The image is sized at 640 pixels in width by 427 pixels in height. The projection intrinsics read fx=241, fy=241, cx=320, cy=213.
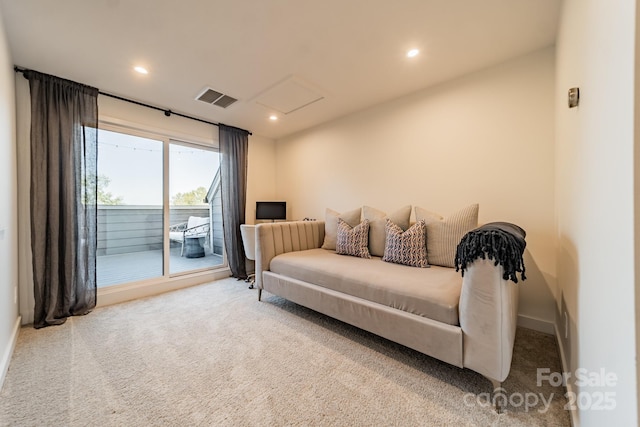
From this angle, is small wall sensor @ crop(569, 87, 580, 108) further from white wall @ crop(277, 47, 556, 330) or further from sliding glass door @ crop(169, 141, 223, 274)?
sliding glass door @ crop(169, 141, 223, 274)

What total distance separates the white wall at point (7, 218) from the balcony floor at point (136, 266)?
71 cm

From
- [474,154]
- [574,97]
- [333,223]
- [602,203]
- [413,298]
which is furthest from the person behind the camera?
[333,223]

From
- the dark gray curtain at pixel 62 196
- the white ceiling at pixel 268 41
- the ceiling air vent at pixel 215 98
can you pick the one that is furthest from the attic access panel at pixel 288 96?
the dark gray curtain at pixel 62 196

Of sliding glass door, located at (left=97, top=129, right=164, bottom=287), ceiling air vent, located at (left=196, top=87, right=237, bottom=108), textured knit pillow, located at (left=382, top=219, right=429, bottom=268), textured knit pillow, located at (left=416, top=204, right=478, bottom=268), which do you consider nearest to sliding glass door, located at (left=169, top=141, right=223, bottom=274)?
sliding glass door, located at (left=97, top=129, right=164, bottom=287)

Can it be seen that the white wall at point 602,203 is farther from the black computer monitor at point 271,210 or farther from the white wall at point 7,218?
the black computer monitor at point 271,210

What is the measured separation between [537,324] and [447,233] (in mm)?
1043

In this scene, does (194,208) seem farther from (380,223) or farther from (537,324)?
(537,324)

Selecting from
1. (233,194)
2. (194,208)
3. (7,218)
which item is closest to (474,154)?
(233,194)

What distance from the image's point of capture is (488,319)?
49.8 inches

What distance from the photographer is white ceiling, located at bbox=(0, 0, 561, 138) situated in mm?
1579

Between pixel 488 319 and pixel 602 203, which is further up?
pixel 602 203

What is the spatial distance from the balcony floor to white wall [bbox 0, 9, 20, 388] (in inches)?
28.0

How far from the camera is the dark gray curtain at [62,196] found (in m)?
2.19

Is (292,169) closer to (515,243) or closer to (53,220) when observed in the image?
(53,220)
